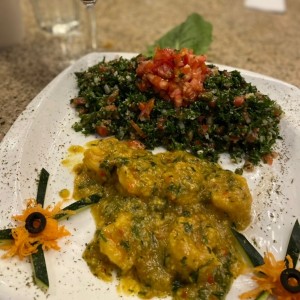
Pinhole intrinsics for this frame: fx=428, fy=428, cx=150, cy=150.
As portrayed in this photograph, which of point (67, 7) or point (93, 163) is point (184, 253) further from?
point (67, 7)

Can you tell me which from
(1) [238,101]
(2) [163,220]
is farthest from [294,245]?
(1) [238,101]

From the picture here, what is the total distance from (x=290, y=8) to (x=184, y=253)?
133 inches

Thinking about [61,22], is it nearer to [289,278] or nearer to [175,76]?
[175,76]

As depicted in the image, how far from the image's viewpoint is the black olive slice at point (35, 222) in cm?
171

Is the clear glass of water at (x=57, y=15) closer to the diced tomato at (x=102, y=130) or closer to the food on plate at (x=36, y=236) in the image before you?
the diced tomato at (x=102, y=130)

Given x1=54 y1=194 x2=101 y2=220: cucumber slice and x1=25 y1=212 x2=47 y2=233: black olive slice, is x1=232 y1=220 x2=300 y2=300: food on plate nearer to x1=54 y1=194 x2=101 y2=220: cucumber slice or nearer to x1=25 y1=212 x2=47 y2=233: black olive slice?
x1=54 y1=194 x2=101 y2=220: cucumber slice

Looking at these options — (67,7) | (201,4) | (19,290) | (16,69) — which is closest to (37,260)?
(19,290)

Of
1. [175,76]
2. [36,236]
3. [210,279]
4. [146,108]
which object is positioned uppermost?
[175,76]

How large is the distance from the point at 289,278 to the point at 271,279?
8 cm

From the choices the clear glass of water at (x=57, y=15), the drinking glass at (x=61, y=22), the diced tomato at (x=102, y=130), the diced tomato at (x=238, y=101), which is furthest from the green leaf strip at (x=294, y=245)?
the clear glass of water at (x=57, y=15)

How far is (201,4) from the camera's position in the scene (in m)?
4.21

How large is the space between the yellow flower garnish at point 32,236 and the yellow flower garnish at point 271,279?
786 mm

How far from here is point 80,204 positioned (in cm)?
193

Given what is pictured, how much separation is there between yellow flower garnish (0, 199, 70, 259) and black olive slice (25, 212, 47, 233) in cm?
1
